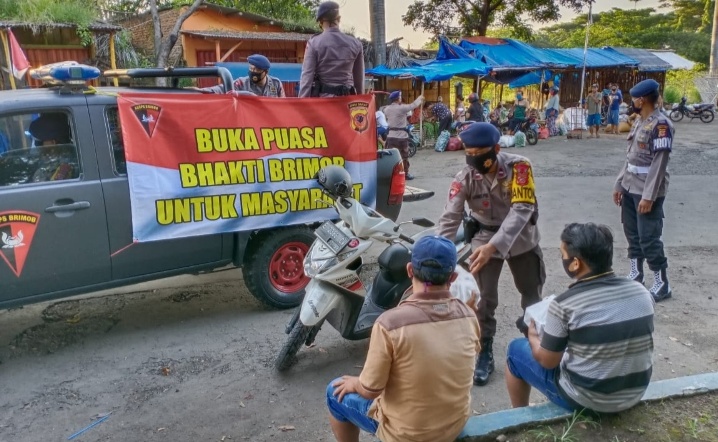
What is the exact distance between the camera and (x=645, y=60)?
26141mm

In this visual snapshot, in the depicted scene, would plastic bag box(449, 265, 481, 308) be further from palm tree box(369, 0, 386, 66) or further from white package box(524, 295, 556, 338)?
palm tree box(369, 0, 386, 66)

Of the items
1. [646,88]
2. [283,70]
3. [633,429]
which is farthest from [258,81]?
[283,70]

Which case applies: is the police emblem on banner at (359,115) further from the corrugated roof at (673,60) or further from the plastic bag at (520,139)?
the corrugated roof at (673,60)

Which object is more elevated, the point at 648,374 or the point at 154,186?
the point at 154,186

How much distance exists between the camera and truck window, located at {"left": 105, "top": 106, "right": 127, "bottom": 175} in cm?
425

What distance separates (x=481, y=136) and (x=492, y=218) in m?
0.57

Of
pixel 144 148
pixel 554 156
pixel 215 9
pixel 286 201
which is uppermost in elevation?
pixel 215 9

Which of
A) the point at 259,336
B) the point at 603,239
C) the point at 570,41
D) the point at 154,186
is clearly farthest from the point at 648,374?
the point at 570,41

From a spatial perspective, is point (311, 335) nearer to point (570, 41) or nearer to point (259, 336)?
point (259, 336)

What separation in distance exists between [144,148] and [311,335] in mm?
1806

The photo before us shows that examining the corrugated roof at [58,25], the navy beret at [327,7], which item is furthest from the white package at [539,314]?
the corrugated roof at [58,25]

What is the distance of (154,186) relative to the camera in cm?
432

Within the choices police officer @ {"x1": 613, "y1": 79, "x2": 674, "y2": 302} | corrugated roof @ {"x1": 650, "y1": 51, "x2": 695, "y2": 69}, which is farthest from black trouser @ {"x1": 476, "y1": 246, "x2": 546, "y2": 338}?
corrugated roof @ {"x1": 650, "y1": 51, "x2": 695, "y2": 69}

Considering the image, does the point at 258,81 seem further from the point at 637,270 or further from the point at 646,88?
the point at 637,270
